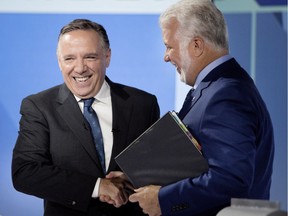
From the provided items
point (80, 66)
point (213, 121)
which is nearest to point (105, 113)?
point (80, 66)

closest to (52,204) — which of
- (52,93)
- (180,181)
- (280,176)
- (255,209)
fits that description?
(52,93)

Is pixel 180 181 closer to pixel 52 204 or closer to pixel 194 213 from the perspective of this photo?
pixel 194 213

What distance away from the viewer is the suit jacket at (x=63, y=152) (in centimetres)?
310

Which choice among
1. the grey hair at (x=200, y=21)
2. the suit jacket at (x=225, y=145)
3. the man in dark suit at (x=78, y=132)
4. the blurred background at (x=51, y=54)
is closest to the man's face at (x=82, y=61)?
the man in dark suit at (x=78, y=132)

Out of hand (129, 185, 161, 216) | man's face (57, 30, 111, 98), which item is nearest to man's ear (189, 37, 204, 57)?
hand (129, 185, 161, 216)

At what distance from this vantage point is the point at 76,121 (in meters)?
3.25

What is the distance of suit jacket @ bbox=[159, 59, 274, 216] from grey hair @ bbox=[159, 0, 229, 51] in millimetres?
146

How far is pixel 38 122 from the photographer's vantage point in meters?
3.23

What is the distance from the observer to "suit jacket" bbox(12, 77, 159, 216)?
3.10 m

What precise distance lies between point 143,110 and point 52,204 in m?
0.67

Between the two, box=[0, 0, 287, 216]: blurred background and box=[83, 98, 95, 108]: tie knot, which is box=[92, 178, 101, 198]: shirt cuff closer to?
box=[83, 98, 95, 108]: tie knot

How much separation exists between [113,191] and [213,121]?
2.49 feet

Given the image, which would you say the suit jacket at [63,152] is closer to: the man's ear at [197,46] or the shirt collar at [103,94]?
the shirt collar at [103,94]

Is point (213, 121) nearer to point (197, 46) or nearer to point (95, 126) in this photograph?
point (197, 46)
